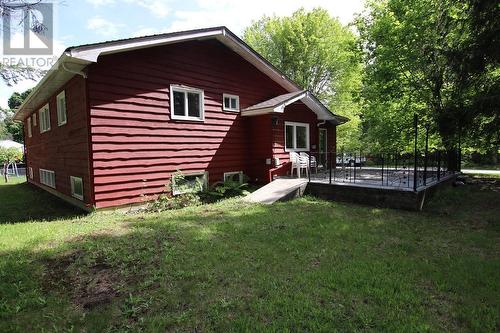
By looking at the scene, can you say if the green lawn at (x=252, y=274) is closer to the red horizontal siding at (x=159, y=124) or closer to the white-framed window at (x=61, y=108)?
the red horizontal siding at (x=159, y=124)

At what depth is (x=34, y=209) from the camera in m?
9.73

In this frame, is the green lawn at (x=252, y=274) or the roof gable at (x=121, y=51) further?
the roof gable at (x=121, y=51)

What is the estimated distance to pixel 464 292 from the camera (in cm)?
358

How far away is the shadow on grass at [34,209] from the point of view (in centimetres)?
824

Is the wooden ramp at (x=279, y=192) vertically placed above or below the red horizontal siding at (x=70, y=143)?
below

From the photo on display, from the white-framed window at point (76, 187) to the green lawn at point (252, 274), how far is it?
216cm

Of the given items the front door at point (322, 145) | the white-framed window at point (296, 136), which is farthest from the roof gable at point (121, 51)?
the front door at point (322, 145)

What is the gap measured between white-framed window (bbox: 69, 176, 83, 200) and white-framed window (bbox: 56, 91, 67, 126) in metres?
1.95

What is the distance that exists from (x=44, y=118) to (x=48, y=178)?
265 centimetres

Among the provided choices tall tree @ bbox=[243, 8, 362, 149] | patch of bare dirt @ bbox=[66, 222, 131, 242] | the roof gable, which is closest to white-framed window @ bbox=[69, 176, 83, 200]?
the roof gable

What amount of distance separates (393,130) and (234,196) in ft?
30.6

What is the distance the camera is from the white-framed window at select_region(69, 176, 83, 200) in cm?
912

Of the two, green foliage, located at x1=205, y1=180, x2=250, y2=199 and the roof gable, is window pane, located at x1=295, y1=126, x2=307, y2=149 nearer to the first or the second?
the roof gable

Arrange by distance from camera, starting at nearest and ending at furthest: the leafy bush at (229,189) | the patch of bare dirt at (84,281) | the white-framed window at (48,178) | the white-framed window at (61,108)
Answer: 1. the patch of bare dirt at (84,281)
2. the white-framed window at (61,108)
3. the leafy bush at (229,189)
4. the white-framed window at (48,178)
